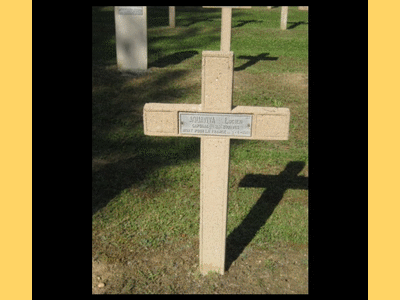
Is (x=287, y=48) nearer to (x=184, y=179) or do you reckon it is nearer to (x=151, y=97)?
(x=151, y=97)

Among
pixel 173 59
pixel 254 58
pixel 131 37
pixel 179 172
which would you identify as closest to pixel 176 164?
pixel 179 172

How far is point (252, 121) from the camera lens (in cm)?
360

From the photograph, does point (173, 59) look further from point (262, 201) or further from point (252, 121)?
point (252, 121)

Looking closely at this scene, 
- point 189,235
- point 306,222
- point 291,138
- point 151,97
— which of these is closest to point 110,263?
point 189,235

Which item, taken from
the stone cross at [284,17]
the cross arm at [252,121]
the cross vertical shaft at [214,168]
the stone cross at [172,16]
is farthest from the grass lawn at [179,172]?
the stone cross at [172,16]

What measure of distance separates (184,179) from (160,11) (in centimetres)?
1424

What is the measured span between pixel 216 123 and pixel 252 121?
29 cm

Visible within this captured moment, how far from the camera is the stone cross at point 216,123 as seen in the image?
347 cm

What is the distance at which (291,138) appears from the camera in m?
A: 6.98

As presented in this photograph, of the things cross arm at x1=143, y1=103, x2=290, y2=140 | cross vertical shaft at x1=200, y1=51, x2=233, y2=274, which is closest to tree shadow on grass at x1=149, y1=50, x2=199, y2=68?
cross arm at x1=143, y1=103, x2=290, y2=140

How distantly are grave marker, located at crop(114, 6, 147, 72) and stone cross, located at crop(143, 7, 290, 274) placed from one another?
6583 mm

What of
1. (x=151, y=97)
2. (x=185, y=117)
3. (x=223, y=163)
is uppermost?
(x=185, y=117)

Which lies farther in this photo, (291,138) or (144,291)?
(291,138)

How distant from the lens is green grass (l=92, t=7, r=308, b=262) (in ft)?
15.5
